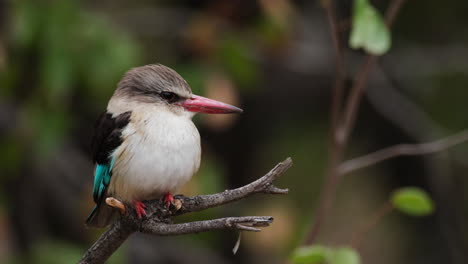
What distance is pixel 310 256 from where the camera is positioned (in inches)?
113

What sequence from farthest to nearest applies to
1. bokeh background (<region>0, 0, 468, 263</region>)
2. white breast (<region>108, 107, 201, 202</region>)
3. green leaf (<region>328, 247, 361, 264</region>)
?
bokeh background (<region>0, 0, 468, 263</region>), green leaf (<region>328, 247, 361, 264</region>), white breast (<region>108, 107, 201, 202</region>)

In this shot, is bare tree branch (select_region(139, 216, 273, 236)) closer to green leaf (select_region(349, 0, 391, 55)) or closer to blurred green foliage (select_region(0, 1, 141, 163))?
green leaf (select_region(349, 0, 391, 55))

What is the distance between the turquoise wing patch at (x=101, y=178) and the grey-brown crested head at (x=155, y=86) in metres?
0.30

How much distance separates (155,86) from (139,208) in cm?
62

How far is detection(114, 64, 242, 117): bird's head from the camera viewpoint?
302 centimetres

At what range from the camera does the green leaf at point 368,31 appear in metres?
2.97

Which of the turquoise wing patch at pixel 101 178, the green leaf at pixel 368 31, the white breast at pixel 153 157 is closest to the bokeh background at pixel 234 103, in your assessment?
the turquoise wing patch at pixel 101 178

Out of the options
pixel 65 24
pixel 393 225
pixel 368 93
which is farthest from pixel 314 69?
pixel 65 24

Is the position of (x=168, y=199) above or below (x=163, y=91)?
below

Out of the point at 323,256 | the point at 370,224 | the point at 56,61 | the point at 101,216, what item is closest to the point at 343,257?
the point at 323,256

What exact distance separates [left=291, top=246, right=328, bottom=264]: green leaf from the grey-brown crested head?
0.76 metres

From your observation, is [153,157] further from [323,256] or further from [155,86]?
[323,256]

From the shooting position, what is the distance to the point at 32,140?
463cm

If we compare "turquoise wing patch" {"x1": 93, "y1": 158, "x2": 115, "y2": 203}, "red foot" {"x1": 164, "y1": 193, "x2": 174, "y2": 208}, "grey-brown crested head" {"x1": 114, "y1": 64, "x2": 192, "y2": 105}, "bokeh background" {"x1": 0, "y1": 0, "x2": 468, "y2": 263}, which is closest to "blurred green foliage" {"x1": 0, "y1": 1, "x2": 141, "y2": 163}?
"bokeh background" {"x1": 0, "y1": 0, "x2": 468, "y2": 263}
